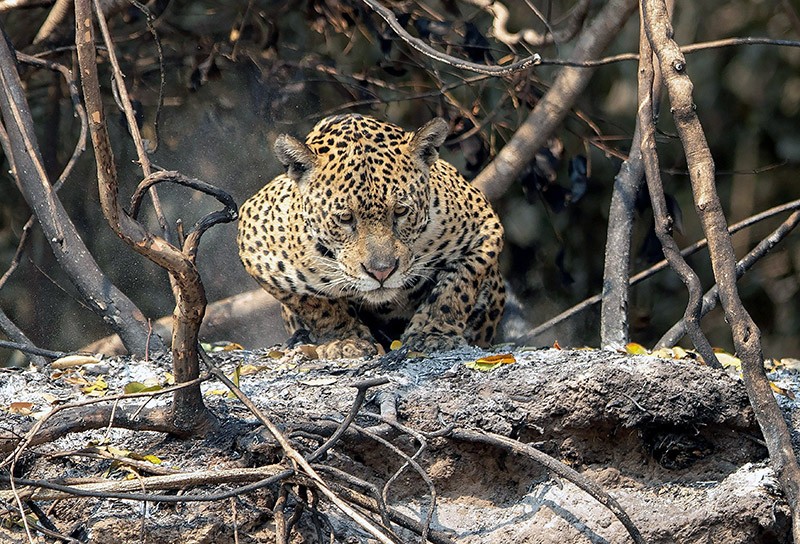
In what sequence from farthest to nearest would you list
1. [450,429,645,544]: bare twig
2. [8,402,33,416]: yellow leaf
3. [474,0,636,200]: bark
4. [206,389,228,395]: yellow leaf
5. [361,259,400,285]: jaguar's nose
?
[474,0,636,200]: bark < [361,259,400,285]: jaguar's nose < [206,389,228,395]: yellow leaf < [8,402,33,416]: yellow leaf < [450,429,645,544]: bare twig

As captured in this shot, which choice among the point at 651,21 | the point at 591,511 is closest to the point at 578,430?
the point at 591,511

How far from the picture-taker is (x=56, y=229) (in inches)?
241

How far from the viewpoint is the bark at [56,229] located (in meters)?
6.09

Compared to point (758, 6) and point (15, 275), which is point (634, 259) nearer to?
point (758, 6)

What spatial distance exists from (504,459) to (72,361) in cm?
212

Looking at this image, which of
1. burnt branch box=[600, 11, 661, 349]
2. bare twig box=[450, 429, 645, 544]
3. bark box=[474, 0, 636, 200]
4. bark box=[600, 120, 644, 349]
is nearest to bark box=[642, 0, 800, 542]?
bare twig box=[450, 429, 645, 544]

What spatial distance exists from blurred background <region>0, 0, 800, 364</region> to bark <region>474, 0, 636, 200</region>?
6.8 inches

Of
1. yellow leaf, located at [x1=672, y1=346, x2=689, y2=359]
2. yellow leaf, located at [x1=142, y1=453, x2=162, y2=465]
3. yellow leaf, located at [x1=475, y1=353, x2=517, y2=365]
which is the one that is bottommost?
yellow leaf, located at [x1=142, y1=453, x2=162, y2=465]

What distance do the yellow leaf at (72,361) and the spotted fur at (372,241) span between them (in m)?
1.28

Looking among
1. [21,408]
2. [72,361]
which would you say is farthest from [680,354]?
[21,408]

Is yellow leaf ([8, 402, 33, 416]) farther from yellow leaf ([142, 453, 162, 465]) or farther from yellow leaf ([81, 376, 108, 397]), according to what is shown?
yellow leaf ([142, 453, 162, 465])

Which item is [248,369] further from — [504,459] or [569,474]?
[569,474]

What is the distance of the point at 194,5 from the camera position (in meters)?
9.83

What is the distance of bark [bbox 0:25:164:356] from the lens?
6090 millimetres
